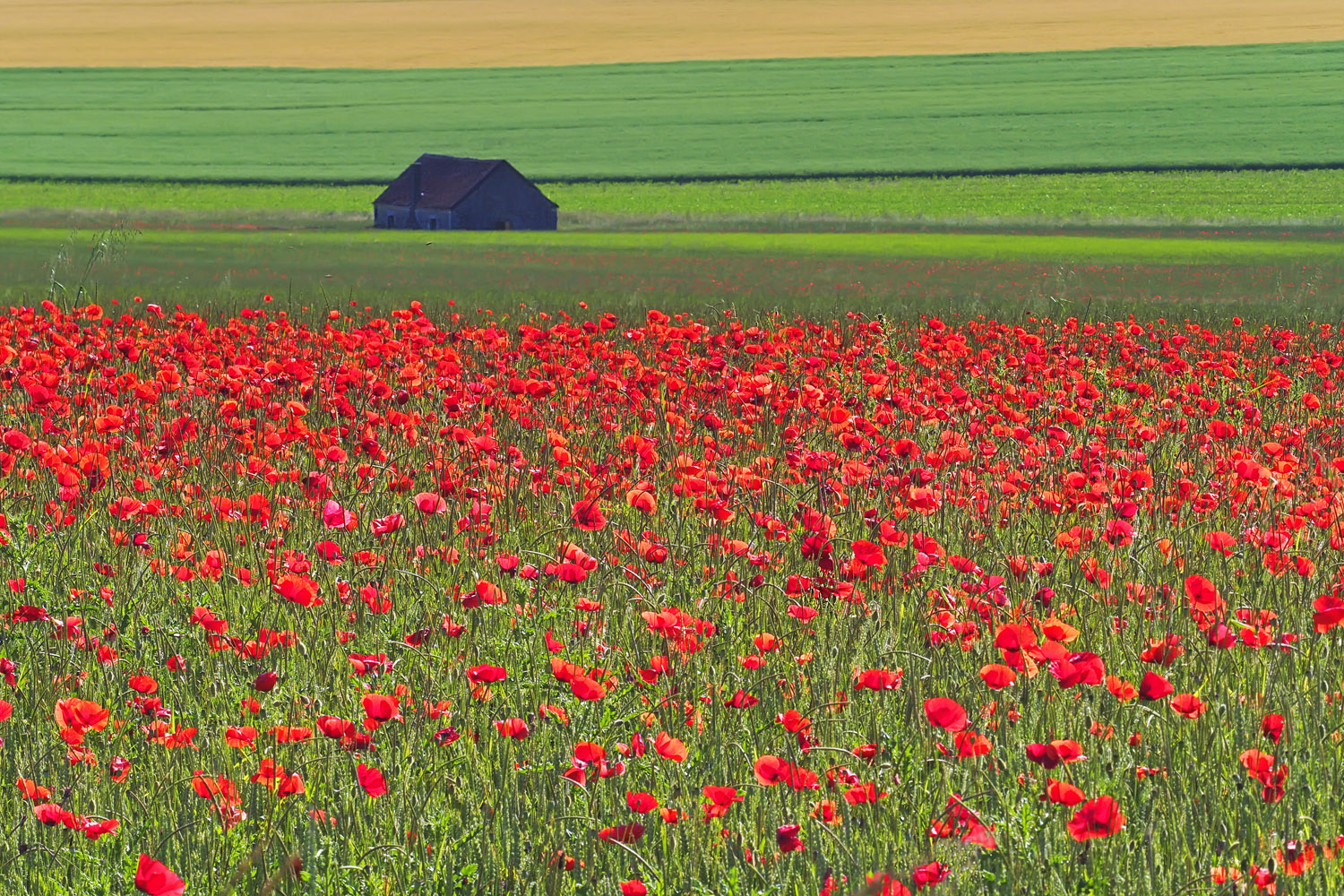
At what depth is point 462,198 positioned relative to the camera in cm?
5284

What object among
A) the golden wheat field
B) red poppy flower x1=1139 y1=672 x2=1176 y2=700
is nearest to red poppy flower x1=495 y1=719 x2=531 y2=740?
red poppy flower x1=1139 y1=672 x2=1176 y2=700

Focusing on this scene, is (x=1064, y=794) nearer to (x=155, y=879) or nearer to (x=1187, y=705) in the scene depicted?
(x=1187, y=705)

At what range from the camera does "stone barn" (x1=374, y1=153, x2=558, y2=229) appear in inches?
2063

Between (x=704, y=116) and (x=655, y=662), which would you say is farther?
(x=704, y=116)

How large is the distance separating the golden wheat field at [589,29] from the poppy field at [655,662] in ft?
255

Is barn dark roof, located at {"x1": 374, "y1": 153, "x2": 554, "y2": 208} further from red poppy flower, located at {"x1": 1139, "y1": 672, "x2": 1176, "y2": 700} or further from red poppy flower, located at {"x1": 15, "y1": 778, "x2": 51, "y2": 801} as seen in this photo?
red poppy flower, located at {"x1": 1139, "y1": 672, "x2": 1176, "y2": 700}

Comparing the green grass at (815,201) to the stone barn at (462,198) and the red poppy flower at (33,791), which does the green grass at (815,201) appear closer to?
the stone barn at (462,198)

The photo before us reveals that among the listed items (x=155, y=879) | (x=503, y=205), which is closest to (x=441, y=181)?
(x=503, y=205)

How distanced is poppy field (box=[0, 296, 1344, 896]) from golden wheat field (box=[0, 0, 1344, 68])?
7785 cm

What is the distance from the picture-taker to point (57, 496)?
4.83 metres

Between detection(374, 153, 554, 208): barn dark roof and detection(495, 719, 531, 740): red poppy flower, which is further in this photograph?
detection(374, 153, 554, 208): barn dark roof

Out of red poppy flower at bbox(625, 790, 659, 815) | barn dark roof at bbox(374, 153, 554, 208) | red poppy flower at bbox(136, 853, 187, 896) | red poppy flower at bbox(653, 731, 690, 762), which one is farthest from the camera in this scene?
barn dark roof at bbox(374, 153, 554, 208)

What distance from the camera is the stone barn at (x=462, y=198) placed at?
172 feet

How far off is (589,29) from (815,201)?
42016 mm
